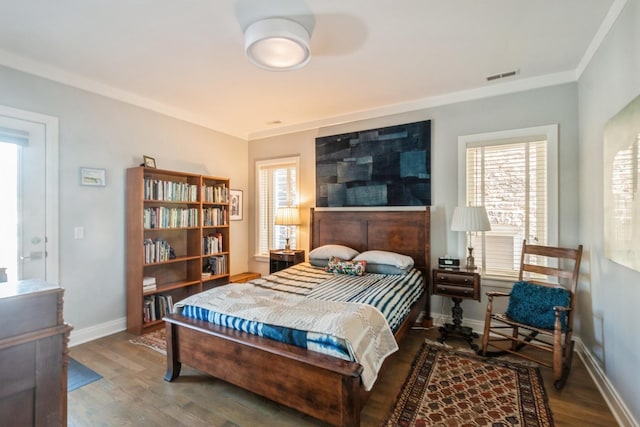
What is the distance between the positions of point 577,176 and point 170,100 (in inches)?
176

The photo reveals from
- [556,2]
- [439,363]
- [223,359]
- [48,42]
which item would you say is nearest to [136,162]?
[48,42]

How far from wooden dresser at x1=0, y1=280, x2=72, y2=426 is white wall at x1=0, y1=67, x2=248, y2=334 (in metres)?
2.30

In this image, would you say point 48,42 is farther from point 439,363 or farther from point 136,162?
point 439,363

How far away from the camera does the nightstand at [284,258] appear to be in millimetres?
4172

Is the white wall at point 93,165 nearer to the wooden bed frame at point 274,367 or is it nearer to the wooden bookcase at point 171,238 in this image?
the wooden bookcase at point 171,238

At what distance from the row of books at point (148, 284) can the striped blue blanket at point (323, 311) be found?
119 centimetres

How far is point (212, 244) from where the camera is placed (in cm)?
411

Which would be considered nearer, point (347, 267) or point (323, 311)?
point (323, 311)

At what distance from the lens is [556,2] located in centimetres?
195

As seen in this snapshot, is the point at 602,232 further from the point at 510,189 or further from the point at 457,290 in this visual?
the point at 457,290

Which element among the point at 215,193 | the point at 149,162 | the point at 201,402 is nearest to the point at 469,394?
the point at 201,402

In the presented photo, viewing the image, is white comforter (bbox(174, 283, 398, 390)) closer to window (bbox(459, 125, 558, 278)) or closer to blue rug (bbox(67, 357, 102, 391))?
blue rug (bbox(67, 357, 102, 391))

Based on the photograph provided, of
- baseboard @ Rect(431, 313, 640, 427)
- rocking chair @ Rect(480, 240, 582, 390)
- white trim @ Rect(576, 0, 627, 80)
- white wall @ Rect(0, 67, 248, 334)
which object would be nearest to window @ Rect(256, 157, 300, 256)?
white wall @ Rect(0, 67, 248, 334)

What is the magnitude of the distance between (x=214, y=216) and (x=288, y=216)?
3.39 feet
